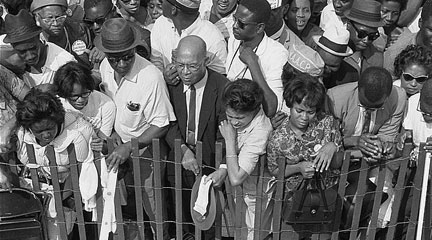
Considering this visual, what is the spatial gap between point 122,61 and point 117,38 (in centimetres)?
20

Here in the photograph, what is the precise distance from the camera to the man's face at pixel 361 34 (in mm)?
6043

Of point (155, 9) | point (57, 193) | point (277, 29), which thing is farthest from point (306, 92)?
point (155, 9)

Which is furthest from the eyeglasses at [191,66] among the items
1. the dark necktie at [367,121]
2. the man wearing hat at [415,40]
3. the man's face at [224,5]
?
the man wearing hat at [415,40]

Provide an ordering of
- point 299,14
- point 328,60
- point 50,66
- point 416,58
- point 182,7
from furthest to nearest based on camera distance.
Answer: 1. point 299,14
2. point 182,7
3. point 50,66
4. point 328,60
5. point 416,58

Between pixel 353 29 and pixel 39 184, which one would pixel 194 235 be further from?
pixel 353 29

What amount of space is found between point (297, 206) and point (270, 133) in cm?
61

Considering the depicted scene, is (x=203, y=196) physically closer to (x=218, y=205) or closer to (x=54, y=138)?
(x=218, y=205)

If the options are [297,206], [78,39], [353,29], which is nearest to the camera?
[297,206]

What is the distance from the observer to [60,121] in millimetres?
5105

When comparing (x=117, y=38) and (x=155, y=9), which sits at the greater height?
(x=117, y=38)

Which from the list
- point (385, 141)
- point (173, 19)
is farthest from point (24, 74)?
point (385, 141)

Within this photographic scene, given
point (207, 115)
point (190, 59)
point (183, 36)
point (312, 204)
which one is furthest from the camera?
point (183, 36)

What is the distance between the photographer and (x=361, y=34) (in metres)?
6.05

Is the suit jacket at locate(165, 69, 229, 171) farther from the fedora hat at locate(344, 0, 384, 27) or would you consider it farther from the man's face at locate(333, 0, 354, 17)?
the man's face at locate(333, 0, 354, 17)
